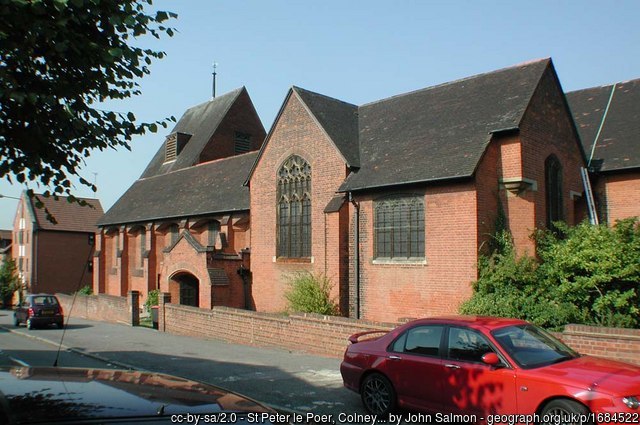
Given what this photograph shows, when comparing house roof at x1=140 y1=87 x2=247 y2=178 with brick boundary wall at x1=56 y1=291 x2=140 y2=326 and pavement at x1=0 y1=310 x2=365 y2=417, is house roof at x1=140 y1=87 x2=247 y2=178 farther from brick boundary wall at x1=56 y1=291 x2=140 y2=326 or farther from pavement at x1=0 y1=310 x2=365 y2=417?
pavement at x1=0 y1=310 x2=365 y2=417

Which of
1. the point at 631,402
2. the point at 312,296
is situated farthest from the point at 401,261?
the point at 631,402

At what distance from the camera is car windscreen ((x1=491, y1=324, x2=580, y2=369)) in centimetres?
736

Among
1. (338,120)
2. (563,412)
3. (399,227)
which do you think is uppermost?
(338,120)

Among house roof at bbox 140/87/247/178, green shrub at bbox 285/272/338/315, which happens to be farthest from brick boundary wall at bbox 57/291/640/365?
house roof at bbox 140/87/247/178

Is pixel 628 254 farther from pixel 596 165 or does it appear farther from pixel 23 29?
pixel 23 29

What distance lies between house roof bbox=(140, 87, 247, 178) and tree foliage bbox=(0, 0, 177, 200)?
3078 cm

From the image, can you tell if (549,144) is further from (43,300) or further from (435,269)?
(43,300)

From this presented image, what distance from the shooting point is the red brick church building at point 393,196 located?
57.2ft

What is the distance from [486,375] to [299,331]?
933 centimetres

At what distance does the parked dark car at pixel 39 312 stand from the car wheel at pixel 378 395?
23351 mm

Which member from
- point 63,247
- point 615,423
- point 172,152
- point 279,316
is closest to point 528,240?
point 279,316

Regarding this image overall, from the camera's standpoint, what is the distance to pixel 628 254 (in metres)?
13.5

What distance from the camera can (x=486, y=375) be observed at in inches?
289

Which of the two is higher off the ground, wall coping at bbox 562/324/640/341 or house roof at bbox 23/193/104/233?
house roof at bbox 23/193/104/233
